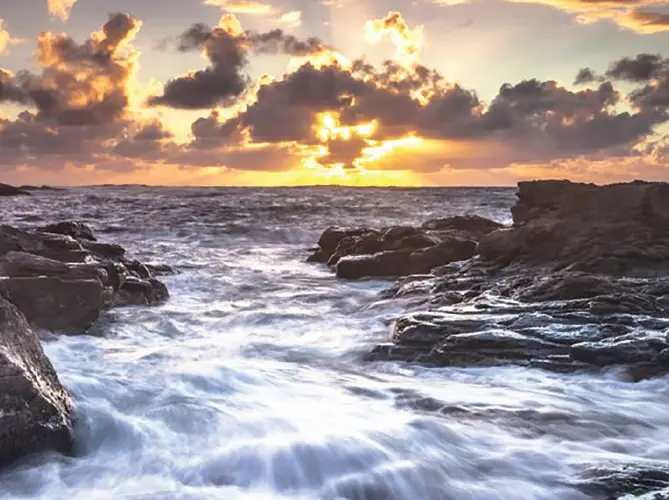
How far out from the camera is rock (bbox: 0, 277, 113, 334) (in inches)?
308

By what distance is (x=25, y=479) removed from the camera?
13.4 ft

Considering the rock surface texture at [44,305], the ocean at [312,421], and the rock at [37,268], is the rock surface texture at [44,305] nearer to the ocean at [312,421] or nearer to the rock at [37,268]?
the rock at [37,268]

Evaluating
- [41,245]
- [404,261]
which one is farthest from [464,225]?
[41,245]

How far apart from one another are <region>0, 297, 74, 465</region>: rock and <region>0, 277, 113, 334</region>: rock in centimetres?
301

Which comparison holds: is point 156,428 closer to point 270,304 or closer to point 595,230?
point 270,304

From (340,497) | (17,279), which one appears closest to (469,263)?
(17,279)

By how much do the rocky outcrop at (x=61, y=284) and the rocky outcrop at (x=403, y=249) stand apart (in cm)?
419

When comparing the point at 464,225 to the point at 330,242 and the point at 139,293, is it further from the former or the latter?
the point at 139,293

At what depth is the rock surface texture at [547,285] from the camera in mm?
6734

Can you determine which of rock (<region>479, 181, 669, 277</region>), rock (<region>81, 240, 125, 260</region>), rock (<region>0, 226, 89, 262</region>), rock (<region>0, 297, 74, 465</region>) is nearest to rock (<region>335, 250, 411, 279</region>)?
rock (<region>479, 181, 669, 277</region>)

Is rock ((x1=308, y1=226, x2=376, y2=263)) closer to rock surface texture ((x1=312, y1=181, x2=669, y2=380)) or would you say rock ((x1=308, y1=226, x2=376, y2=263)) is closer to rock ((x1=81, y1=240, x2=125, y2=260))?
rock surface texture ((x1=312, y1=181, x2=669, y2=380))

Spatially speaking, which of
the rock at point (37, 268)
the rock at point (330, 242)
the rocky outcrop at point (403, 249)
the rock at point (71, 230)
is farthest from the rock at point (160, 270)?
the rock at point (37, 268)


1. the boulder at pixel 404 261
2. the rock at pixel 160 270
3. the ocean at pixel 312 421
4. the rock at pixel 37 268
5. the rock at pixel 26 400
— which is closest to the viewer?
the rock at pixel 26 400

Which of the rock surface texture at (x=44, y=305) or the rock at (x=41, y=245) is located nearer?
the rock surface texture at (x=44, y=305)
